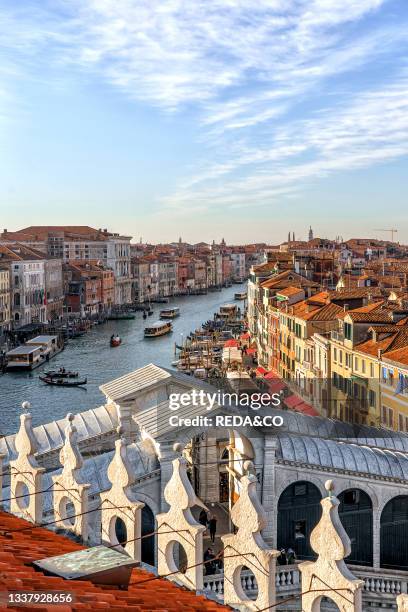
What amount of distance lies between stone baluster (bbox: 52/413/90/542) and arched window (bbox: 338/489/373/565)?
4.03m

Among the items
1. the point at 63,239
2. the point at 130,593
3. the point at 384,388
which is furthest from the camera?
the point at 63,239

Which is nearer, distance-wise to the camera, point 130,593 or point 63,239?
point 130,593

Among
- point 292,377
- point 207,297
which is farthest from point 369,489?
point 207,297

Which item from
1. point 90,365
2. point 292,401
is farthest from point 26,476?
point 90,365

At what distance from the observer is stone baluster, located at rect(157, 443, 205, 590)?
3.07 meters

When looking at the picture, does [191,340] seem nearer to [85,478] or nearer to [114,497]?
[85,478]

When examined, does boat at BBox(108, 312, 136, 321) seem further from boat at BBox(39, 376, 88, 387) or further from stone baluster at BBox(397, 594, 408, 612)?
stone baluster at BBox(397, 594, 408, 612)

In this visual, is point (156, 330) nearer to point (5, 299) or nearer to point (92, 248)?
point (5, 299)

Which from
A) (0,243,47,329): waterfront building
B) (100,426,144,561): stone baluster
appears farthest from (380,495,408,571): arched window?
(0,243,47,329): waterfront building

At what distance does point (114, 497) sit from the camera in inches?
142

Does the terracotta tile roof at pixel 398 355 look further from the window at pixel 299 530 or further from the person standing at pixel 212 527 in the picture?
the window at pixel 299 530

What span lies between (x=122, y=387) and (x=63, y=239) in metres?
56.6

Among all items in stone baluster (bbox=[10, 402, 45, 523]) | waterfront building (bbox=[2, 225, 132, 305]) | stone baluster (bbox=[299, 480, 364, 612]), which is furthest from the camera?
waterfront building (bbox=[2, 225, 132, 305])

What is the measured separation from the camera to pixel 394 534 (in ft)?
24.6
